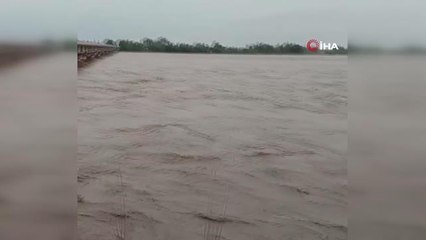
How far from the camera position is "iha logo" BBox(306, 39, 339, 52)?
2234mm

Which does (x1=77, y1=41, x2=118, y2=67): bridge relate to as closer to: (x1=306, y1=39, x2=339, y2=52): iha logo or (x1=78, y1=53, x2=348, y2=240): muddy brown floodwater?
(x1=78, y1=53, x2=348, y2=240): muddy brown floodwater

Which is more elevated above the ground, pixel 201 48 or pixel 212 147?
pixel 201 48

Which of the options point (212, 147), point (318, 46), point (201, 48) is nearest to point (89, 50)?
point (201, 48)

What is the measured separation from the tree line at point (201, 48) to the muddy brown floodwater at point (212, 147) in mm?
37

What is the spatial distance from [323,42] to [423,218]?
0.96m

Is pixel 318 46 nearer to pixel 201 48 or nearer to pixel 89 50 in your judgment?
pixel 201 48

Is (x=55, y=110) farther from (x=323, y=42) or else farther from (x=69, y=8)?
(x=323, y=42)

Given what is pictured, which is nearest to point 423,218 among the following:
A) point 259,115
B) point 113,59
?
point 259,115

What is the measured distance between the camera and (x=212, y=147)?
2.39 m

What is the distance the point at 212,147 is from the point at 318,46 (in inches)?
28.9

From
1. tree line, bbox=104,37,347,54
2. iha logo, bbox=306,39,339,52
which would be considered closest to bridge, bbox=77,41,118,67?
tree line, bbox=104,37,347,54

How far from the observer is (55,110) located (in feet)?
8.27

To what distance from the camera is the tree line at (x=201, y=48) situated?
2299 millimetres

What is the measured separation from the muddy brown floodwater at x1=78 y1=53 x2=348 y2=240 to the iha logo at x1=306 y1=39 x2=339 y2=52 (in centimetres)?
5
